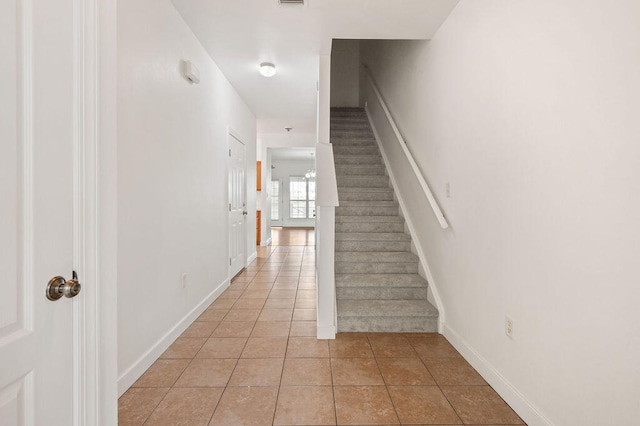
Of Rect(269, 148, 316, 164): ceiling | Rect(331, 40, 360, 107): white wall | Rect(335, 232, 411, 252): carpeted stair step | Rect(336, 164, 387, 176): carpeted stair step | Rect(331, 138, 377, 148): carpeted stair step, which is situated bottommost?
Rect(335, 232, 411, 252): carpeted stair step

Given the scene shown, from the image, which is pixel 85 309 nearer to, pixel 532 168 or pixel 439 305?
pixel 532 168

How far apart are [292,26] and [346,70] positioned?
4.89 meters

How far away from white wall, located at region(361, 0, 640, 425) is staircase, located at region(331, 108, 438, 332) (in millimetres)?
447

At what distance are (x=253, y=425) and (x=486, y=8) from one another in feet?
9.18

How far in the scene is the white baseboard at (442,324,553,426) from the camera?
5.54 feet

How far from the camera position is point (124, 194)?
6.38 ft

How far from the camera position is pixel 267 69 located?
3703mm

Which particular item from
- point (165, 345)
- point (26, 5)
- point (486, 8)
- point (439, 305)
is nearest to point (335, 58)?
point (486, 8)

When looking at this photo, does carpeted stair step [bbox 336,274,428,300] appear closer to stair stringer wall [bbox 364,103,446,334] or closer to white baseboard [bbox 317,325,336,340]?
stair stringer wall [bbox 364,103,446,334]

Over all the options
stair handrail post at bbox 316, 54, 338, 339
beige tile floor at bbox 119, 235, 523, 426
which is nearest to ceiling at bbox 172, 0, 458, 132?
stair handrail post at bbox 316, 54, 338, 339

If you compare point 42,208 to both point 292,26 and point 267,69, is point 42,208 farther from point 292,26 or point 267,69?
point 267,69

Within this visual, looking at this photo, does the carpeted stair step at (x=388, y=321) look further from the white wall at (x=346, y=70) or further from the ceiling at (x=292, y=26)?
the white wall at (x=346, y=70)

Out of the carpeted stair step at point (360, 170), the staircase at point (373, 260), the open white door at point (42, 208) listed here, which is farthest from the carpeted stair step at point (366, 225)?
the open white door at point (42, 208)

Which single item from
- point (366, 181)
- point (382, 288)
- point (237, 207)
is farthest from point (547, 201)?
point (237, 207)
